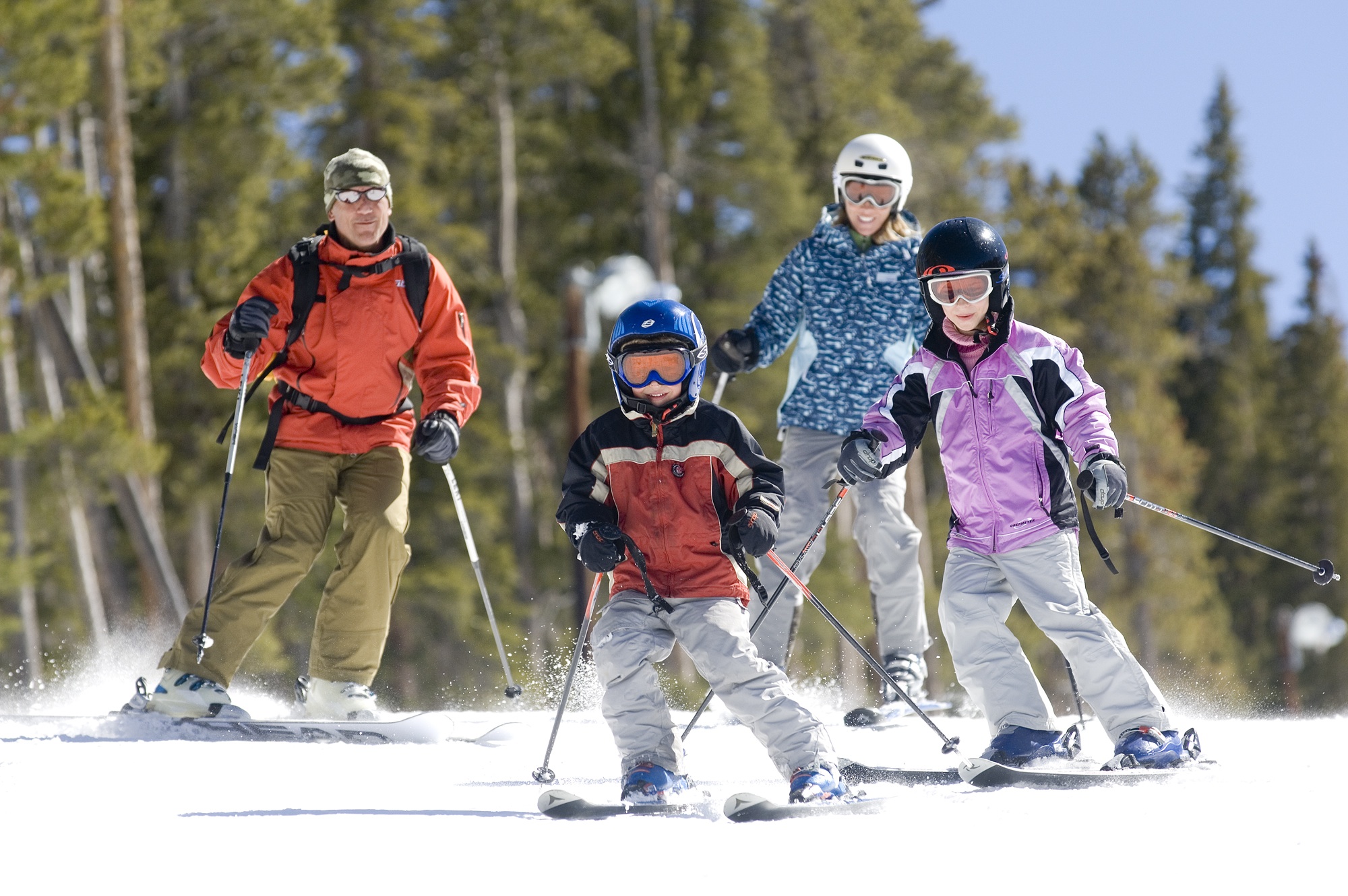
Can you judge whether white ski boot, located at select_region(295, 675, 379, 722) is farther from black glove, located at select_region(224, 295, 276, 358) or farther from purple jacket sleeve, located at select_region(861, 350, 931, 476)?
purple jacket sleeve, located at select_region(861, 350, 931, 476)

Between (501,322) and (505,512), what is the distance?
11.2ft

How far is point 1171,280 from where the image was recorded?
35000 millimetres

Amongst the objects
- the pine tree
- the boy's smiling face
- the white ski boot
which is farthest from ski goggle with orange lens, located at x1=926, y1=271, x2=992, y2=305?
the pine tree

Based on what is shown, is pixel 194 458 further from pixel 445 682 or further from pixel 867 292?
pixel 867 292

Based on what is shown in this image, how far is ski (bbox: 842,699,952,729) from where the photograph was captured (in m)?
5.51

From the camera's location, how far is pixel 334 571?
5.05m

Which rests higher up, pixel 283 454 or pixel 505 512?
pixel 283 454

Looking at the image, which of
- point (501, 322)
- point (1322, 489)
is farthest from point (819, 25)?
point (1322, 489)

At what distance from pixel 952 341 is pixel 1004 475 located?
46 cm

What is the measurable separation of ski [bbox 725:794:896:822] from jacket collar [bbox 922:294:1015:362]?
149 centimetres

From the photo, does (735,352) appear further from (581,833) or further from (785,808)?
(581,833)

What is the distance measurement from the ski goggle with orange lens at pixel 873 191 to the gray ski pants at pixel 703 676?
2.27 metres

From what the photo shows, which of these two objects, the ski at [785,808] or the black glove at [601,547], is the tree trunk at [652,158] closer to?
the black glove at [601,547]

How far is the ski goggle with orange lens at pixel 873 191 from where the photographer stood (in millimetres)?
5426
